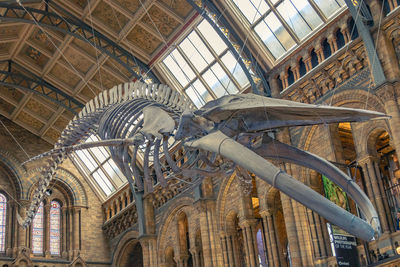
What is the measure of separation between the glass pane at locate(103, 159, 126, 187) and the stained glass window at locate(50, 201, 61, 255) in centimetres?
Answer: 283

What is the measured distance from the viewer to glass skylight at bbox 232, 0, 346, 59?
56.4 ft

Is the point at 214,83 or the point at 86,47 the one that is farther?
the point at 86,47

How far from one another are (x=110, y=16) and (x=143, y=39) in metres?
1.47

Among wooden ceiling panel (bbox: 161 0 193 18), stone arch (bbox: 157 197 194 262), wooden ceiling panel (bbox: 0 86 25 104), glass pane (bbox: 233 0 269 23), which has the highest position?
wooden ceiling panel (bbox: 0 86 25 104)

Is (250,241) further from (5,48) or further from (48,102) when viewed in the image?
(5,48)

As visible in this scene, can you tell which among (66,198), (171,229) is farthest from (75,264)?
(171,229)

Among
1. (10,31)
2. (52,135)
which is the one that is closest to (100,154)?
(52,135)

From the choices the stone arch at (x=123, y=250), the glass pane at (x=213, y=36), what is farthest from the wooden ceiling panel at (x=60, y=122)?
the glass pane at (x=213, y=36)

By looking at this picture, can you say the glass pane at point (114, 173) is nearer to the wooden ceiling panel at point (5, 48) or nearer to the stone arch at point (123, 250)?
the stone arch at point (123, 250)

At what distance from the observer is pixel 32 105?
26.9 m

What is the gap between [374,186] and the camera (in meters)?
15.1

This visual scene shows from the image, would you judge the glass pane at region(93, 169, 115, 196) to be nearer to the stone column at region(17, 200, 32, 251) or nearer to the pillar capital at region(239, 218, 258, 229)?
the stone column at region(17, 200, 32, 251)

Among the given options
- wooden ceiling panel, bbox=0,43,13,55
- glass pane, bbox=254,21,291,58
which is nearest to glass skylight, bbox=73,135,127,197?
wooden ceiling panel, bbox=0,43,13,55

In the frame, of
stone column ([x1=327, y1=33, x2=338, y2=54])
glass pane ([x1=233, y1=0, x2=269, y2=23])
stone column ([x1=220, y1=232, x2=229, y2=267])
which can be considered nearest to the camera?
stone column ([x1=327, y1=33, x2=338, y2=54])
